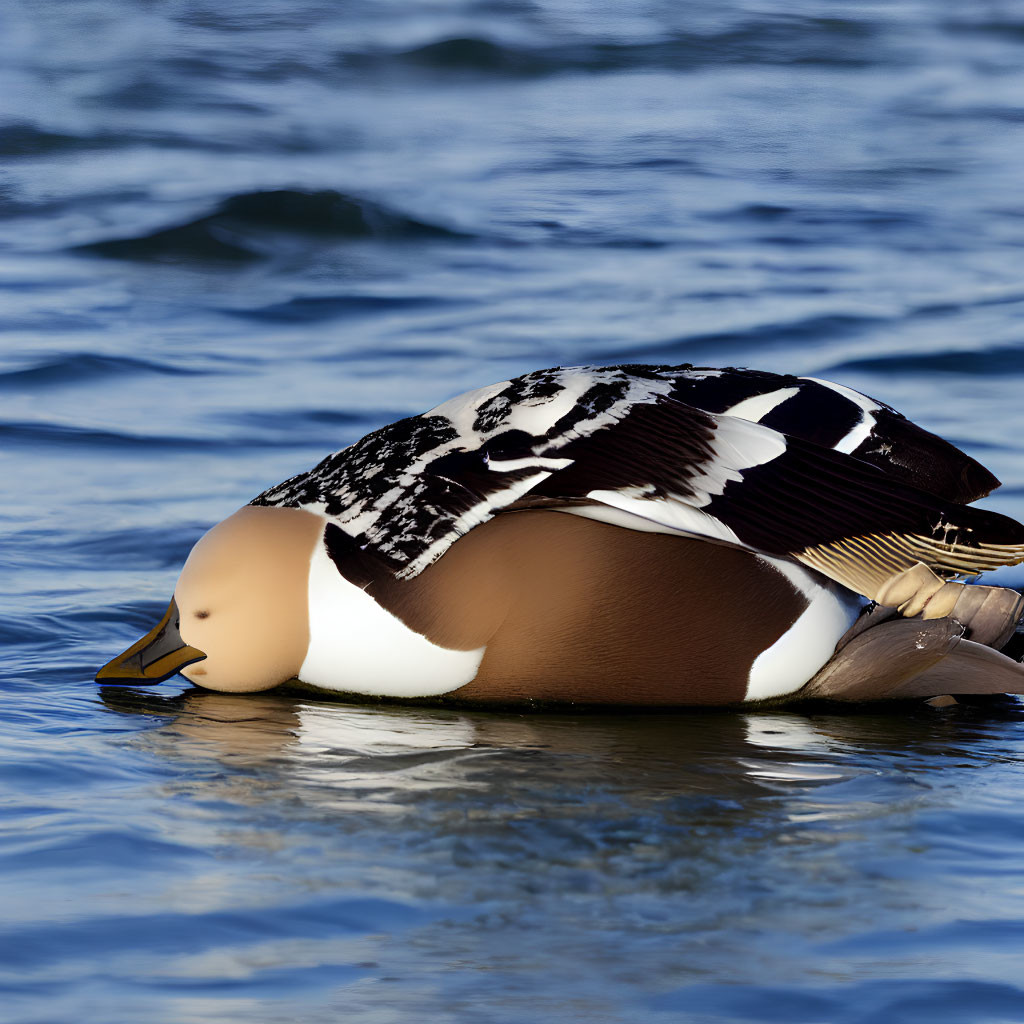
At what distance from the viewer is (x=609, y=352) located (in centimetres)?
724

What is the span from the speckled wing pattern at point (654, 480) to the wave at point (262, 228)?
19.2 ft

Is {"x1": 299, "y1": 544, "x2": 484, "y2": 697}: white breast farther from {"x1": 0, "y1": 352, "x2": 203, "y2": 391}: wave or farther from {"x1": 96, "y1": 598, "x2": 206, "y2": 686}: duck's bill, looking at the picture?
{"x1": 0, "y1": 352, "x2": 203, "y2": 391}: wave

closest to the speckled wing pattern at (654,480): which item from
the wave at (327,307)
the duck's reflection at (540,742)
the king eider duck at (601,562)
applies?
the king eider duck at (601,562)

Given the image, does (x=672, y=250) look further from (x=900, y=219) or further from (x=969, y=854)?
(x=969, y=854)

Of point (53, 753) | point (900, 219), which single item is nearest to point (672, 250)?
point (900, 219)

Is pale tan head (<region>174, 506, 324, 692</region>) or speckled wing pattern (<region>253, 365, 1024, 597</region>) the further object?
pale tan head (<region>174, 506, 324, 692</region>)

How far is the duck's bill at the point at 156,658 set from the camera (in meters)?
3.52

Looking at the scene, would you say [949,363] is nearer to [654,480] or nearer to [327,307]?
[327,307]

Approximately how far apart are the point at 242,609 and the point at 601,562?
0.74 meters

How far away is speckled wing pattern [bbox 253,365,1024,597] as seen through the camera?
3.26 meters

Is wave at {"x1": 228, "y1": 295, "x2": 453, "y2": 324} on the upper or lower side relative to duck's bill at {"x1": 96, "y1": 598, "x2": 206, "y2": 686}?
upper


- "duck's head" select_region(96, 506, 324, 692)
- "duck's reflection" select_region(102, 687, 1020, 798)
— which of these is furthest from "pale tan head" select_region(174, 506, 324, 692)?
"duck's reflection" select_region(102, 687, 1020, 798)

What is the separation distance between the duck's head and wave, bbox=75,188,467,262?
5.76 meters

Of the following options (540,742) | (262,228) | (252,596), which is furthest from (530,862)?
(262,228)
